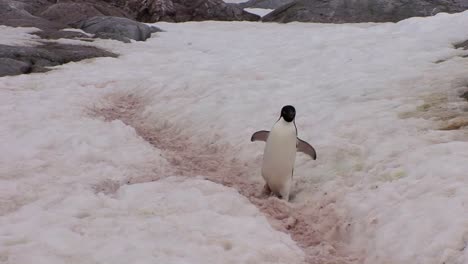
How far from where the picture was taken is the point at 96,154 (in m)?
7.96

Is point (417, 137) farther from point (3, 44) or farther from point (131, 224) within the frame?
point (3, 44)

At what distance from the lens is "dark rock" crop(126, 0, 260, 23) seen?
3278cm

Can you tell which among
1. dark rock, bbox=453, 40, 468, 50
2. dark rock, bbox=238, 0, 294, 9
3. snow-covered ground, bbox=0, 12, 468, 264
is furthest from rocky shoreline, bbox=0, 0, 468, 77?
dark rock, bbox=238, 0, 294, 9

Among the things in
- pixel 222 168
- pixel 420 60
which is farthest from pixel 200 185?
pixel 420 60

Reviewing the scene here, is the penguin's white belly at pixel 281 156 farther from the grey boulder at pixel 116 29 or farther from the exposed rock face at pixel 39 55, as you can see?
the grey boulder at pixel 116 29

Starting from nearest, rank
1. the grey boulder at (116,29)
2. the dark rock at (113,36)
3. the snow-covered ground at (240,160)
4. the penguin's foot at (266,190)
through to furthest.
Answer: the snow-covered ground at (240,160) → the penguin's foot at (266,190) → the dark rock at (113,36) → the grey boulder at (116,29)

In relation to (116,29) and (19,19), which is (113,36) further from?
(19,19)

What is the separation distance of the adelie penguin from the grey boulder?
15.0 m

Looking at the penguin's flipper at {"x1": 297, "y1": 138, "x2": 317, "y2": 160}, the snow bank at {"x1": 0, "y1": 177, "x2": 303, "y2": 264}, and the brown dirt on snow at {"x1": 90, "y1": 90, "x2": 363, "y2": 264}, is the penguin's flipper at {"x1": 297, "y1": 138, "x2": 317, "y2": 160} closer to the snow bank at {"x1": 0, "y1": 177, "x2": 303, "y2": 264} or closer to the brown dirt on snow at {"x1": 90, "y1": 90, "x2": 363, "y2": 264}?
the brown dirt on snow at {"x1": 90, "y1": 90, "x2": 363, "y2": 264}

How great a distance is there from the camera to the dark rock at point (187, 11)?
108ft

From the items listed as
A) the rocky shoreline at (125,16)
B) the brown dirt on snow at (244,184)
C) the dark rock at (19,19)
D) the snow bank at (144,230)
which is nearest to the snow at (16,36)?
the rocky shoreline at (125,16)

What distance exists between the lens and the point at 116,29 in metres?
21.9

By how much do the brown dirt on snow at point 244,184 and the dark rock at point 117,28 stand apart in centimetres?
1058

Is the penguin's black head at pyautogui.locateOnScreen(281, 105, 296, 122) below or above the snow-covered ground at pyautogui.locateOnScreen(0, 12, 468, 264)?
above
